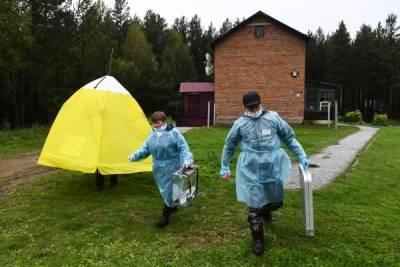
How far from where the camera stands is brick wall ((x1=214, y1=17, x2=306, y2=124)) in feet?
82.8

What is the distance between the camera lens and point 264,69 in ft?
83.8

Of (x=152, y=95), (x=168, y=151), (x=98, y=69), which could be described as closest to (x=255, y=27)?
(x=98, y=69)

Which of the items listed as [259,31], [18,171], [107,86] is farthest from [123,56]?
[107,86]

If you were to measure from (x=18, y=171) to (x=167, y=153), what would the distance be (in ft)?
20.4

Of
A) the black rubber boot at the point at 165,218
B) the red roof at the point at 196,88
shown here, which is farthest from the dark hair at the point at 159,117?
the red roof at the point at 196,88

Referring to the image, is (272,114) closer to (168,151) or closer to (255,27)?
(168,151)

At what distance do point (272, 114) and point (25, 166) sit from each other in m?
8.38

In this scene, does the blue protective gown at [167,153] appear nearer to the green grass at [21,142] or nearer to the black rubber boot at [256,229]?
the black rubber boot at [256,229]

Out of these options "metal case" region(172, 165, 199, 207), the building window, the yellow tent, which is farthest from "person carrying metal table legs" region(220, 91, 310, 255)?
the building window

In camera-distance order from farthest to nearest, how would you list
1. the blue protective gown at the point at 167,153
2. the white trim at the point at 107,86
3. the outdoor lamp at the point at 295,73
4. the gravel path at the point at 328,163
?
the outdoor lamp at the point at 295,73
the gravel path at the point at 328,163
the white trim at the point at 107,86
the blue protective gown at the point at 167,153

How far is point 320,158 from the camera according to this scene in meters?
11.8

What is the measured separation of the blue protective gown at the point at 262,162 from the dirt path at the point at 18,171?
5.13 m

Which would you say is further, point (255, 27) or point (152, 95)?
point (152, 95)

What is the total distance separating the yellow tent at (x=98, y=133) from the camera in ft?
22.9
